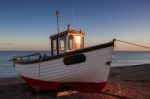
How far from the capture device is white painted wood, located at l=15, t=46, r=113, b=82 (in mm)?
10078

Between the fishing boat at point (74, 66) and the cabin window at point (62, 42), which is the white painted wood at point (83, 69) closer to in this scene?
the fishing boat at point (74, 66)

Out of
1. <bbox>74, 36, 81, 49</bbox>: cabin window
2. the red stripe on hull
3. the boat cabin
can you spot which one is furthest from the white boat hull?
Answer: <bbox>74, 36, 81, 49</bbox>: cabin window

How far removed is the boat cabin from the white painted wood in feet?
5.59

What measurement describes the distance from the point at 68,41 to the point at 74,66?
225 cm

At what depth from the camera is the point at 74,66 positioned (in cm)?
1059

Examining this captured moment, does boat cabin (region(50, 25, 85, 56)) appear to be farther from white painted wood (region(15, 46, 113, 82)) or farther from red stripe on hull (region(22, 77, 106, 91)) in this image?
red stripe on hull (region(22, 77, 106, 91))

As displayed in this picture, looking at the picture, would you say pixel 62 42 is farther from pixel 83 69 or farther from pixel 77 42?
pixel 83 69

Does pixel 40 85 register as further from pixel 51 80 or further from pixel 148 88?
pixel 148 88

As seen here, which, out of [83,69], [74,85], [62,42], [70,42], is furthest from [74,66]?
[62,42]

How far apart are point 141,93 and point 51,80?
193 inches

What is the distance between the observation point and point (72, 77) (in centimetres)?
1080

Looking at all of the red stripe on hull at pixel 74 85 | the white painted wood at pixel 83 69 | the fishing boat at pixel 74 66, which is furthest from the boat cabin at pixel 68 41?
the red stripe on hull at pixel 74 85

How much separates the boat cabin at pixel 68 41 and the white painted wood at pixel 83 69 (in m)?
1.70

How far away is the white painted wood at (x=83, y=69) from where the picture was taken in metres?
10.1
